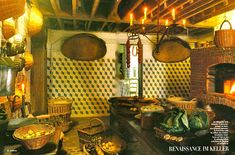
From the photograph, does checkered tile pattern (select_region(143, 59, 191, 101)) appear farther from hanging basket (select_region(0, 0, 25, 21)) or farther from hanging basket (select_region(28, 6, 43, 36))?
hanging basket (select_region(0, 0, 25, 21))

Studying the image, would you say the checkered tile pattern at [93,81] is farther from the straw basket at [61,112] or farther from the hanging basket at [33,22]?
the hanging basket at [33,22]

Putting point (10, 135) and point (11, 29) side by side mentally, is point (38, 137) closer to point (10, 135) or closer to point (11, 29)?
point (10, 135)

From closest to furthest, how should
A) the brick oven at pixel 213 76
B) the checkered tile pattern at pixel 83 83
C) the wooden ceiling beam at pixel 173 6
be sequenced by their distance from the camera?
the wooden ceiling beam at pixel 173 6, the brick oven at pixel 213 76, the checkered tile pattern at pixel 83 83

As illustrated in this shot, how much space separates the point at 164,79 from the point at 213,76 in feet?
9.22

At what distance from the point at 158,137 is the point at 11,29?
2.11 metres

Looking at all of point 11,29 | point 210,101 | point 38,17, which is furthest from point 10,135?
point 210,101

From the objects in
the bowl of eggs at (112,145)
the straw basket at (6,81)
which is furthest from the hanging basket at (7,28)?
the bowl of eggs at (112,145)

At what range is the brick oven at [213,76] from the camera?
5043 millimetres

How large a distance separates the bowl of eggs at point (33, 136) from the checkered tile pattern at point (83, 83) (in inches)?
205

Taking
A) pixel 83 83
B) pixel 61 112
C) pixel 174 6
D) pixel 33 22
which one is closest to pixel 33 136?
pixel 33 22

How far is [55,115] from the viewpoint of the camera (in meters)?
5.63

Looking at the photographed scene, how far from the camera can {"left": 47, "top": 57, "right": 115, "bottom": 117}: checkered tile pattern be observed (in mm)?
7516

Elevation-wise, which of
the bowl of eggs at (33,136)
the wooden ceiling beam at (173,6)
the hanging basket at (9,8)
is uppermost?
the wooden ceiling beam at (173,6)

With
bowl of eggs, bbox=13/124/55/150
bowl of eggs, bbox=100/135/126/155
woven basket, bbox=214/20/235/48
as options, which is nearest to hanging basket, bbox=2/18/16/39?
bowl of eggs, bbox=13/124/55/150
